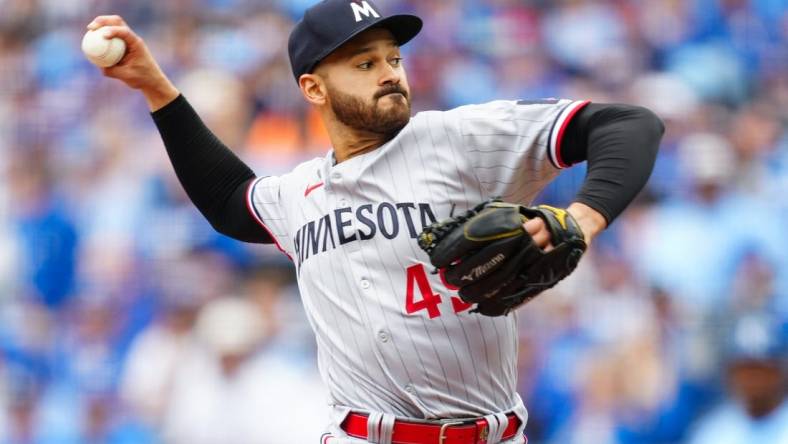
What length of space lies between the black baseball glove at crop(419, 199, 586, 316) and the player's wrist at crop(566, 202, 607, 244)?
0.04 meters

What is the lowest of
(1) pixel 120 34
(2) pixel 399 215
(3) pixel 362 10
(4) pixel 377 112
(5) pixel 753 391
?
(5) pixel 753 391

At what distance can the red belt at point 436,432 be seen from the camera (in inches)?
113

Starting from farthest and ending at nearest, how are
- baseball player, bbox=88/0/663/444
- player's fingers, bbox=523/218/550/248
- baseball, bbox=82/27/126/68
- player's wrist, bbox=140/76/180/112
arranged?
1. player's wrist, bbox=140/76/180/112
2. baseball, bbox=82/27/126/68
3. baseball player, bbox=88/0/663/444
4. player's fingers, bbox=523/218/550/248

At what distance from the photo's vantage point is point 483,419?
2.91 m

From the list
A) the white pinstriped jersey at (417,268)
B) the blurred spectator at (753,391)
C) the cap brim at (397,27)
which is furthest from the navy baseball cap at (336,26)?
the blurred spectator at (753,391)

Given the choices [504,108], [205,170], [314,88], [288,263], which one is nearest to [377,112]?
[314,88]

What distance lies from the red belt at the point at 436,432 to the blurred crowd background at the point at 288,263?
2.28 metres

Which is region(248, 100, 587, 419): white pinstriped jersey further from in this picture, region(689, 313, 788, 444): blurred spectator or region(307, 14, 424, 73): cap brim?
region(689, 313, 788, 444): blurred spectator

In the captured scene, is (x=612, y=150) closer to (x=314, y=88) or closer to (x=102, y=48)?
(x=314, y=88)

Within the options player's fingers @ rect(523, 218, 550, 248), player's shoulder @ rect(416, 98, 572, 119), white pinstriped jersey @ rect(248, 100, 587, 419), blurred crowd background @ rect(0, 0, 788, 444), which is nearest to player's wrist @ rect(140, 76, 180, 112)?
white pinstriped jersey @ rect(248, 100, 587, 419)

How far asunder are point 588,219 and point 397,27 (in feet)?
3.15

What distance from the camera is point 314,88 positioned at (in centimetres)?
314

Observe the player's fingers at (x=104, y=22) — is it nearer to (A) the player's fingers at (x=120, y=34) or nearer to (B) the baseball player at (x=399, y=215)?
(A) the player's fingers at (x=120, y=34)

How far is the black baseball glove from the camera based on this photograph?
231 centimetres
